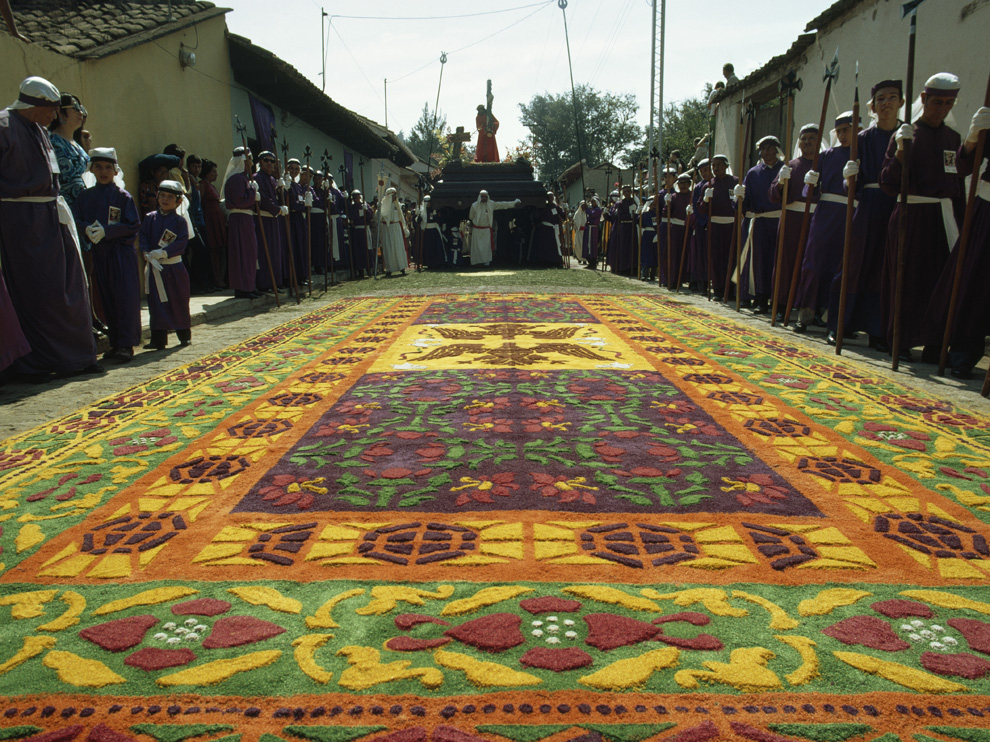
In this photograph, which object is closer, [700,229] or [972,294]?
[972,294]

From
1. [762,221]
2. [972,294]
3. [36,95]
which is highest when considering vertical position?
[36,95]

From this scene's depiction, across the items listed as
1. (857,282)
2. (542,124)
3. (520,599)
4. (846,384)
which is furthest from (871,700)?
(542,124)

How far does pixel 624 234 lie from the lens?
15.1 meters

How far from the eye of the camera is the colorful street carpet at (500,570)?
144 centimetres

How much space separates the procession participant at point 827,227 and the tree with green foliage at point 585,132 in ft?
159

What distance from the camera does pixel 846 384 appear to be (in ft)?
13.9

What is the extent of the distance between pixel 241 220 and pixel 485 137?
14713 millimetres

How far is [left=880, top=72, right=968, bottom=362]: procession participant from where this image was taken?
473cm

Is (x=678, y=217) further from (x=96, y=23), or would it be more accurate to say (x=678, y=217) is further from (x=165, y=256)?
(x=96, y=23)

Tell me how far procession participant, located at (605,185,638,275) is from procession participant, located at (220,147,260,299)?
8.09 meters

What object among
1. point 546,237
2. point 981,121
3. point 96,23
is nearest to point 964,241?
point 981,121

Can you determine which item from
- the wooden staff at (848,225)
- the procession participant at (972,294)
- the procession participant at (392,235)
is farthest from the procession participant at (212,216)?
the procession participant at (972,294)

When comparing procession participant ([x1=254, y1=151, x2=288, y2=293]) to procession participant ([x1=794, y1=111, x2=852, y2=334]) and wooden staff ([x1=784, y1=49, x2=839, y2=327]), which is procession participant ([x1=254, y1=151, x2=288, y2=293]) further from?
procession participant ([x1=794, y1=111, x2=852, y2=334])

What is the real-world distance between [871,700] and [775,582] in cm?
48
